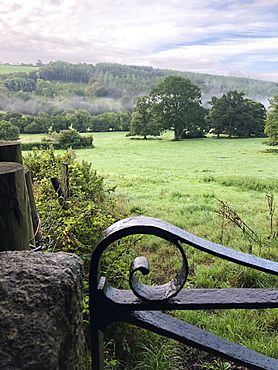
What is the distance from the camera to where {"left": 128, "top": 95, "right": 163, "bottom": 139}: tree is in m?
40.9

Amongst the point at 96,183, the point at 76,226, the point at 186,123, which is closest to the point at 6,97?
the point at 186,123

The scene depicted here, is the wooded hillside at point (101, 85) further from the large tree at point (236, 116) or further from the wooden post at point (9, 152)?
the wooden post at point (9, 152)

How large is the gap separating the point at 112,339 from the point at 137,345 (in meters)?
0.25

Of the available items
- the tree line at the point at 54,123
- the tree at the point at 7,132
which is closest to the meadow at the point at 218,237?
the tree at the point at 7,132

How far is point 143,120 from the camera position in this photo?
41.5 m

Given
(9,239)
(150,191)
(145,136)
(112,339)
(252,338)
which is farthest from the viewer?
(145,136)

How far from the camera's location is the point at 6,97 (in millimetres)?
38344

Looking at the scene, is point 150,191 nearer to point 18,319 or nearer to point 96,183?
point 96,183

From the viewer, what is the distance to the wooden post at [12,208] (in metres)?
1.22

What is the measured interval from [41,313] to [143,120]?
42.0 metres

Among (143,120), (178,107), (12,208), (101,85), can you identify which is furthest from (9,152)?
(101,85)

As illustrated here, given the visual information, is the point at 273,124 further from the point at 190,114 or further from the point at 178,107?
the point at 178,107

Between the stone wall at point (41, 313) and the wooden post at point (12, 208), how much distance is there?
0.44 meters

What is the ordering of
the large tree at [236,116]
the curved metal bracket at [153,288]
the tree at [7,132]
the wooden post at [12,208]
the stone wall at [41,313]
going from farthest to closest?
the large tree at [236,116] → the tree at [7,132] → the wooden post at [12,208] → the curved metal bracket at [153,288] → the stone wall at [41,313]
